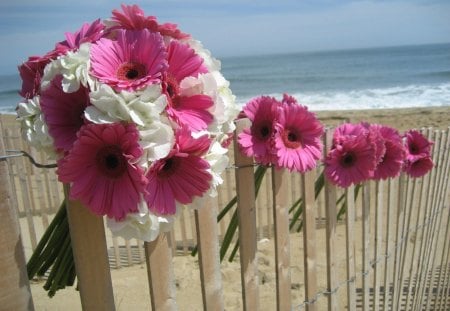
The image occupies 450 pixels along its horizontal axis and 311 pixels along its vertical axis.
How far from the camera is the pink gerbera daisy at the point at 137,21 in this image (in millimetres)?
920

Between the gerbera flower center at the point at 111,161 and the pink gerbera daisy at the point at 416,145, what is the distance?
180 cm

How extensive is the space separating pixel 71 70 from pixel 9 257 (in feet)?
1.88

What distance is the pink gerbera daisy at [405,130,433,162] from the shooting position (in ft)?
7.36

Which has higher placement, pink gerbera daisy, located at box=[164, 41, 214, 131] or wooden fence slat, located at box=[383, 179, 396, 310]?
pink gerbera daisy, located at box=[164, 41, 214, 131]

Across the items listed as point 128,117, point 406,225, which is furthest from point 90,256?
point 406,225

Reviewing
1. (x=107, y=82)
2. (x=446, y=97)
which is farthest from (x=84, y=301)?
(x=446, y=97)

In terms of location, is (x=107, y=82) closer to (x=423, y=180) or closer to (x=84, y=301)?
(x=84, y=301)

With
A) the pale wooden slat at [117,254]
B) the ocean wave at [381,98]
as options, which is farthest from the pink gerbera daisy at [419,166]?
the ocean wave at [381,98]

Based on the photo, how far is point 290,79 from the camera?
124 feet

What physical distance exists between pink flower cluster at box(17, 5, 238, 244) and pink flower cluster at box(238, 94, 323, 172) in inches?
19.3

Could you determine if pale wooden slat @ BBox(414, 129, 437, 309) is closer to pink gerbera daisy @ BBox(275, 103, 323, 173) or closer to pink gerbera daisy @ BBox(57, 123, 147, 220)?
pink gerbera daisy @ BBox(275, 103, 323, 173)

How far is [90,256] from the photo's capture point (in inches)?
48.0

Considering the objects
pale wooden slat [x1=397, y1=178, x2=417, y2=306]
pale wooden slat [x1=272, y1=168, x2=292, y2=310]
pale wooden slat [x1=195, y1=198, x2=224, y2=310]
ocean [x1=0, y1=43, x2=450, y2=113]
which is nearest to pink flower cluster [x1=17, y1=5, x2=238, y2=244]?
pale wooden slat [x1=195, y1=198, x2=224, y2=310]

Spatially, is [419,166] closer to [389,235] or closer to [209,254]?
[389,235]
